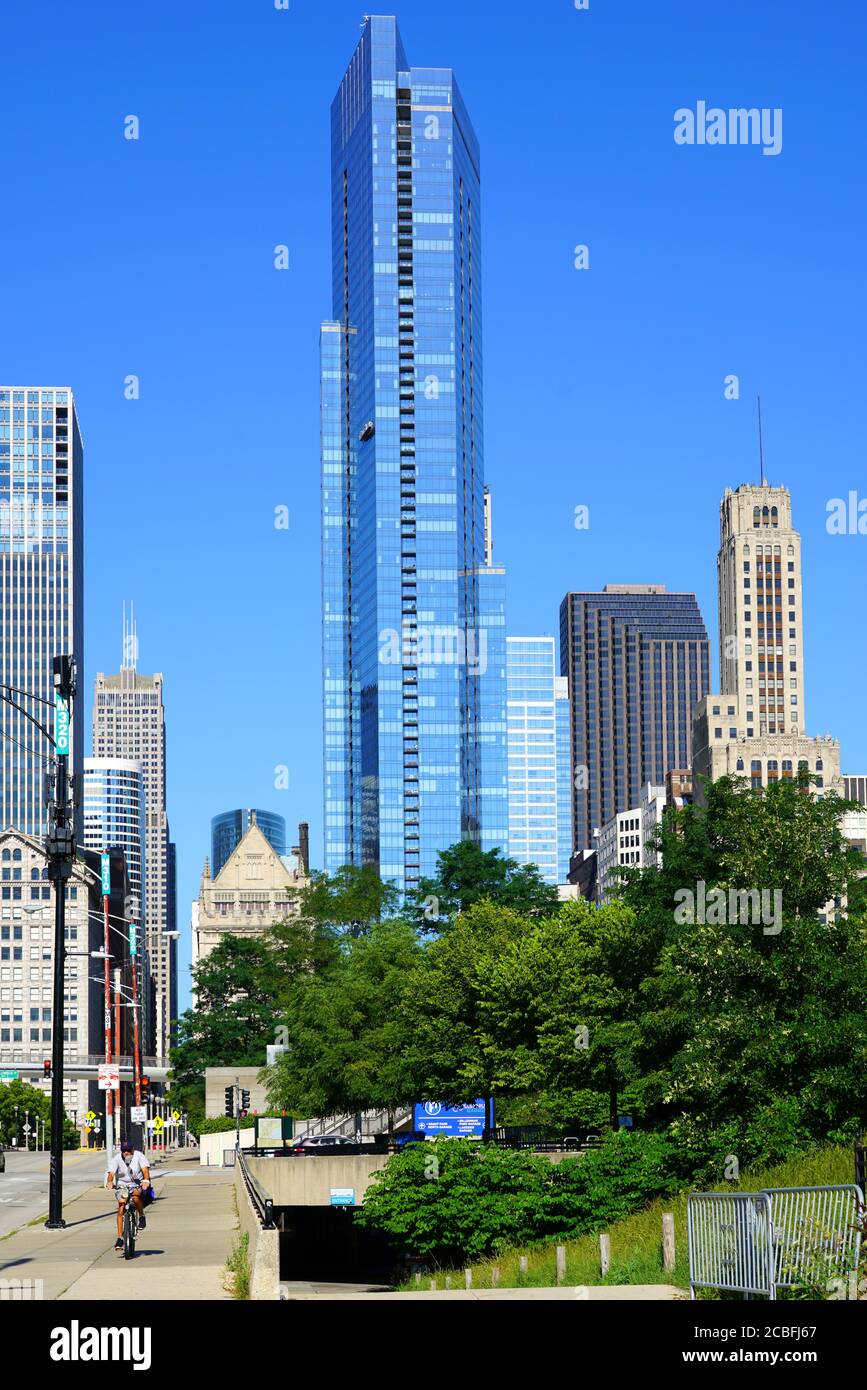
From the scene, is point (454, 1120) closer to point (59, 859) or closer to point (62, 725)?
point (62, 725)

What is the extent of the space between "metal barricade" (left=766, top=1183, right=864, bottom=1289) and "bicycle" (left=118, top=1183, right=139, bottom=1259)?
1057 centimetres

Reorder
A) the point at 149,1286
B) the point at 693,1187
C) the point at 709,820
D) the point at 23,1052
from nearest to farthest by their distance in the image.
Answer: the point at 149,1286 < the point at 693,1187 < the point at 709,820 < the point at 23,1052

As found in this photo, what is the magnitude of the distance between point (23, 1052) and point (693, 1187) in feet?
566

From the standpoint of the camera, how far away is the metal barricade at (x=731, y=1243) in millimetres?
17109

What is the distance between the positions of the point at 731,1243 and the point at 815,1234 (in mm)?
1833

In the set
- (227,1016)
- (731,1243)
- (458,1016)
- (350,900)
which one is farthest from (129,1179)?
(227,1016)

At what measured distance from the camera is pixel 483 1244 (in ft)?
128

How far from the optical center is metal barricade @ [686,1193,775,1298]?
17.1m

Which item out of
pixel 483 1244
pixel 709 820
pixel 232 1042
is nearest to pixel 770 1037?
pixel 483 1244

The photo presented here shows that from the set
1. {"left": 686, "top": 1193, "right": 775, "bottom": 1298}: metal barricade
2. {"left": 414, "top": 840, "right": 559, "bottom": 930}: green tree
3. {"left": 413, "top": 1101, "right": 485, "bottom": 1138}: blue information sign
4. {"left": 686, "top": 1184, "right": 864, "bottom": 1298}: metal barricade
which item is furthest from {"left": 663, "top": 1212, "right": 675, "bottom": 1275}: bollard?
{"left": 414, "top": 840, "right": 559, "bottom": 930}: green tree

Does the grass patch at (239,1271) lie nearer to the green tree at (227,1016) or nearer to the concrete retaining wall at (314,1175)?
the concrete retaining wall at (314,1175)

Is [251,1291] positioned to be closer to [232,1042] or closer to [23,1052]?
[232,1042]

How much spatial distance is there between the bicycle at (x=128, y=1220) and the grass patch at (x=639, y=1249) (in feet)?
18.8
